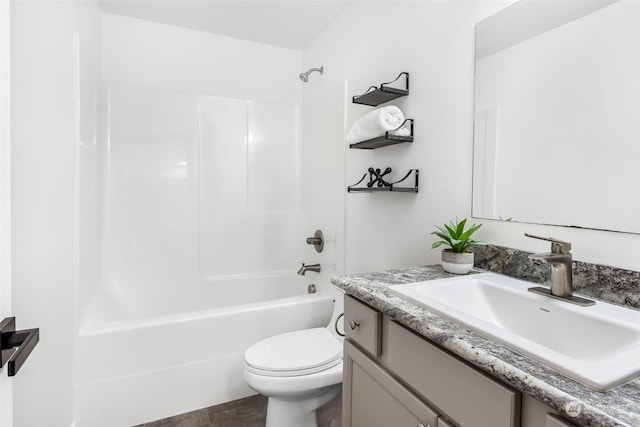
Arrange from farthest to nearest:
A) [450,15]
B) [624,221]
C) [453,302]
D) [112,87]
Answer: [112,87]
[450,15]
[453,302]
[624,221]

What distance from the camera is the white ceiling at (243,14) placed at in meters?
2.17

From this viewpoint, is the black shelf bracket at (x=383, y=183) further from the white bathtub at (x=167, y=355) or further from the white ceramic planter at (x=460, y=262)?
the white bathtub at (x=167, y=355)

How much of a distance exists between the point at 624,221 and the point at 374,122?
38.8 inches

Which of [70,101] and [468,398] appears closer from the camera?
[468,398]

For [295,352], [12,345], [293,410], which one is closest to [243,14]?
[295,352]

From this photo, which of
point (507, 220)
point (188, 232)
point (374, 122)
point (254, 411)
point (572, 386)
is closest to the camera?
point (572, 386)

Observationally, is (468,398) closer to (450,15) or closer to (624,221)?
(624,221)

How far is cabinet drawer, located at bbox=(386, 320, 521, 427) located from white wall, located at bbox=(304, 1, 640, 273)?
1.91ft

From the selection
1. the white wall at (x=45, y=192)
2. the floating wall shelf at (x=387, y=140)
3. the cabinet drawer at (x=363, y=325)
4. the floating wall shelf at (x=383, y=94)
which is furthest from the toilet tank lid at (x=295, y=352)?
the floating wall shelf at (x=383, y=94)

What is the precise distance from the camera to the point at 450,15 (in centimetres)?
139

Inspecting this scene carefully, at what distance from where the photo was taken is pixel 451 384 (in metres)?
0.69

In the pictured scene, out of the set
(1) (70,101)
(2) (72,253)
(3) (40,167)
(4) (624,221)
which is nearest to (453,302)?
(4) (624,221)

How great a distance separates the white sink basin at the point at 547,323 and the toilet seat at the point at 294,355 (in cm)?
71

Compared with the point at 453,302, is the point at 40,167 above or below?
above
